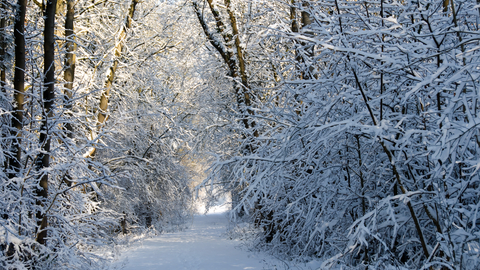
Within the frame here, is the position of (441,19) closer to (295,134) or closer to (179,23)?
(295,134)


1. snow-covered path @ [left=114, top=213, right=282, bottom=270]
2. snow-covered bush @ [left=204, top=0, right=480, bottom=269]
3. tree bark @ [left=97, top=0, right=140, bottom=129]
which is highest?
tree bark @ [left=97, top=0, right=140, bottom=129]

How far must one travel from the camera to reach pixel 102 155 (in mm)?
12812

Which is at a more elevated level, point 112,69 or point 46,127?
point 112,69

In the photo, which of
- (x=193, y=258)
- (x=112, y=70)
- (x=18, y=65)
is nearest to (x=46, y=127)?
(x=18, y=65)

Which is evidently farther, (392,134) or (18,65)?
(18,65)

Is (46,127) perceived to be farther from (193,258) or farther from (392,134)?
(193,258)

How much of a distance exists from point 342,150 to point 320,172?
447mm

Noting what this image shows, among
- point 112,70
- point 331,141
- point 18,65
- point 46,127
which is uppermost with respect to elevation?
Answer: point 112,70

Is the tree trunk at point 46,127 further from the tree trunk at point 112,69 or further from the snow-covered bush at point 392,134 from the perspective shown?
the tree trunk at point 112,69

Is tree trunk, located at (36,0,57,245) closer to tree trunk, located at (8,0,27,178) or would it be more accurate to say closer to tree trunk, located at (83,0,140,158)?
tree trunk, located at (8,0,27,178)

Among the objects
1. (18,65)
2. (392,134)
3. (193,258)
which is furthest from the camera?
(193,258)

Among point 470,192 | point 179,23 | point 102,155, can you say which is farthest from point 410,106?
point 102,155

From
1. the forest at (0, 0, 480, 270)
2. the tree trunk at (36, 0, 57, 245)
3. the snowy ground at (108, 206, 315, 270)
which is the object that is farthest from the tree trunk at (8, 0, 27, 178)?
the snowy ground at (108, 206, 315, 270)

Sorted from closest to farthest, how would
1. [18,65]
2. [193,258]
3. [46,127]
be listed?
[46,127], [18,65], [193,258]
